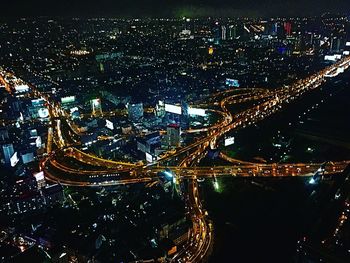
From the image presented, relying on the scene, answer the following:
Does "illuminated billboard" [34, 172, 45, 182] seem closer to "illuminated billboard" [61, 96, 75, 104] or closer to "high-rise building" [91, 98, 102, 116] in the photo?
"high-rise building" [91, 98, 102, 116]

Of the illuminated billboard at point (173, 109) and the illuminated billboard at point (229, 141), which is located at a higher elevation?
the illuminated billboard at point (173, 109)

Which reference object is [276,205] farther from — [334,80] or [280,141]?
[334,80]

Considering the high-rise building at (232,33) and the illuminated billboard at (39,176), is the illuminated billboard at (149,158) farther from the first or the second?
the high-rise building at (232,33)

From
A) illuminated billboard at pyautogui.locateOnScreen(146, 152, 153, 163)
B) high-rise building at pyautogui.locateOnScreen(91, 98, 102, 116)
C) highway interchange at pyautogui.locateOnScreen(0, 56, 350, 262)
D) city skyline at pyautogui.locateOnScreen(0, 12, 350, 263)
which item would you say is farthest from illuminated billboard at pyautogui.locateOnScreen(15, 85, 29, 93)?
illuminated billboard at pyautogui.locateOnScreen(146, 152, 153, 163)

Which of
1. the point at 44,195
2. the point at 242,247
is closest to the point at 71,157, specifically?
the point at 44,195

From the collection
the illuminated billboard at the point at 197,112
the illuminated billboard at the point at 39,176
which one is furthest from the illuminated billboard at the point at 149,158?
the illuminated billboard at the point at 197,112

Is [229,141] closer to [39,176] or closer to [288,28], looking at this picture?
[39,176]

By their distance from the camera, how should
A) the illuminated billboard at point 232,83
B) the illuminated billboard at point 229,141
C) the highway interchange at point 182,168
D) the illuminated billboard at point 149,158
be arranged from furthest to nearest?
the illuminated billboard at point 232,83
the illuminated billboard at point 229,141
the illuminated billboard at point 149,158
the highway interchange at point 182,168

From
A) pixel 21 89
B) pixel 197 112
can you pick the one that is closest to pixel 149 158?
pixel 197 112
